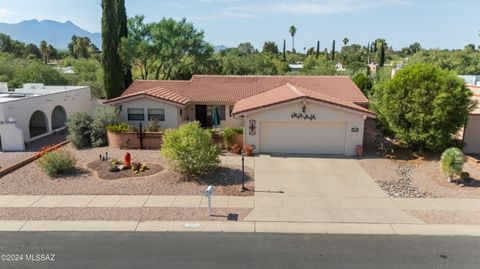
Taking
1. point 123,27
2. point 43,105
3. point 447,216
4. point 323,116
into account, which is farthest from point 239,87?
point 447,216

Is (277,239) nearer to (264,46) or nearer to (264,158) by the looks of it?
(264,158)

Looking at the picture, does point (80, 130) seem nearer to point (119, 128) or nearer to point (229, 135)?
point (119, 128)

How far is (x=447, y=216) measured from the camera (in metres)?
12.0

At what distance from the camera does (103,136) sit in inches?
866

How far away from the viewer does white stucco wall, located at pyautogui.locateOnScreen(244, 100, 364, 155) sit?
19750 millimetres

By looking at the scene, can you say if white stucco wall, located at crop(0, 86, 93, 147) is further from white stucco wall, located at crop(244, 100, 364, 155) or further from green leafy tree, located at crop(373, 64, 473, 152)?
green leafy tree, located at crop(373, 64, 473, 152)

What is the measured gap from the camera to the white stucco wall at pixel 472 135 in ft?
65.2

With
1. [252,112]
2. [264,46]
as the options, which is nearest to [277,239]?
[252,112]

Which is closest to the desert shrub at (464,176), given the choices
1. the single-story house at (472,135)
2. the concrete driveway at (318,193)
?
the concrete driveway at (318,193)

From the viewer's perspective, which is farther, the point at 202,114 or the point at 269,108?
the point at 202,114

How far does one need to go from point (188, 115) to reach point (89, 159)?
8.56 m

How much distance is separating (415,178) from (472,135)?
273 inches

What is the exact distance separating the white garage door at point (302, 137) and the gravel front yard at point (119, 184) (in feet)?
11.8

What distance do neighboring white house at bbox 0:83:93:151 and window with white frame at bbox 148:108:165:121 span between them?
7.51 m
